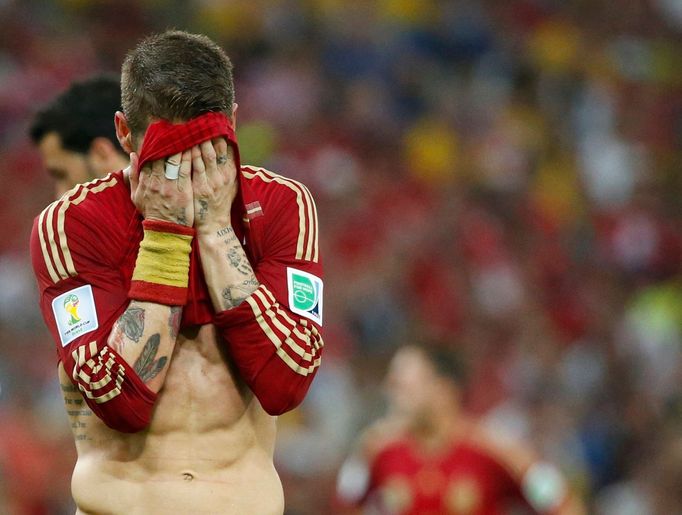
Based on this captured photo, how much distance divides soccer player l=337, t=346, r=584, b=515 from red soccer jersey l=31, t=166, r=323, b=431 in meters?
2.97

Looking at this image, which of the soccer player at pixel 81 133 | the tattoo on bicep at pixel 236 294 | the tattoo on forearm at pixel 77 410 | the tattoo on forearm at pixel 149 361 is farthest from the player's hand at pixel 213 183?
the soccer player at pixel 81 133

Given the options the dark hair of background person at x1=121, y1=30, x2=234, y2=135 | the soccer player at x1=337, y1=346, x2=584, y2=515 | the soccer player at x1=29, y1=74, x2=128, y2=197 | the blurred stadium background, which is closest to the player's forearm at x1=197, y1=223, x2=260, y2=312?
the dark hair of background person at x1=121, y1=30, x2=234, y2=135

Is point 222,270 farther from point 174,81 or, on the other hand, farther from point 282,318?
point 174,81

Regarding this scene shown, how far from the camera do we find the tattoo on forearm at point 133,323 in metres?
2.75

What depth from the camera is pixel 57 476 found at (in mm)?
6121

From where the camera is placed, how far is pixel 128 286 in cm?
286

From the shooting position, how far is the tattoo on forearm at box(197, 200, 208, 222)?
277 cm

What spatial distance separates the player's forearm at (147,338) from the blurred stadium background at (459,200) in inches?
134

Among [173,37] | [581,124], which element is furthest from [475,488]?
[581,124]

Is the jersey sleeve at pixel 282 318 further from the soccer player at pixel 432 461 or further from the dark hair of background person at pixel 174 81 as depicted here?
the soccer player at pixel 432 461

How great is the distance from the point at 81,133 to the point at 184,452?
136 cm

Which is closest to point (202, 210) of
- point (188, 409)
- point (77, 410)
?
point (188, 409)

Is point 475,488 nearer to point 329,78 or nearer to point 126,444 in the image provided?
point 126,444

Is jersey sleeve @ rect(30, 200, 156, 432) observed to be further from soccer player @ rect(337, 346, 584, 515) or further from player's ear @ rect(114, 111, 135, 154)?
soccer player @ rect(337, 346, 584, 515)
